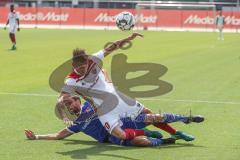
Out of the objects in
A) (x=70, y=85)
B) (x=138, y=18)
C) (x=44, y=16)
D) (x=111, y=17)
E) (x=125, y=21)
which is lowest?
(x=44, y=16)

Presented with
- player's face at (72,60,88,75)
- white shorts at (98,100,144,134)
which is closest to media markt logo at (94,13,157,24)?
white shorts at (98,100,144,134)

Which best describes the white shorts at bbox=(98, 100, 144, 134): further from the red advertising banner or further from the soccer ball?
the red advertising banner

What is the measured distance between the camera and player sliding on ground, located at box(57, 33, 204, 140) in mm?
9836

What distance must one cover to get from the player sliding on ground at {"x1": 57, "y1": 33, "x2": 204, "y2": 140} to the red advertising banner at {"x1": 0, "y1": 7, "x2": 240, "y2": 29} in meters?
58.0

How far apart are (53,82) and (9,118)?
5757 millimetres

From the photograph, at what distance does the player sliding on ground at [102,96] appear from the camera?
984 cm

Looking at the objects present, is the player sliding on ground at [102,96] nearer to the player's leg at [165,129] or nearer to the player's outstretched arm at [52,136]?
the player's leg at [165,129]

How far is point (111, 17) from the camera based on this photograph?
70.9 m

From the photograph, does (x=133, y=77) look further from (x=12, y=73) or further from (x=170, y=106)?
(x=170, y=106)

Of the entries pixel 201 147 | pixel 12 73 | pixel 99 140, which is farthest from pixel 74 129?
pixel 12 73

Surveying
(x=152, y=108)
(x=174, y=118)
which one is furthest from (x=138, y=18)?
(x=174, y=118)

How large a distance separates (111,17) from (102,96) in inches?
2405

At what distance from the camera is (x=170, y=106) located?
14664mm

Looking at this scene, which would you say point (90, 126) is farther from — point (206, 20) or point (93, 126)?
point (206, 20)
